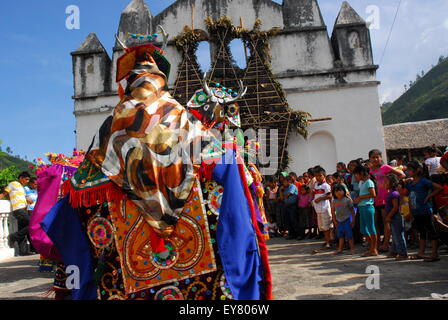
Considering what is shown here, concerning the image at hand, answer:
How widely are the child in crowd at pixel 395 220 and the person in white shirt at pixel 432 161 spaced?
110cm

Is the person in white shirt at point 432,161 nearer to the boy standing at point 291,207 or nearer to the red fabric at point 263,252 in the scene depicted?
the boy standing at point 291,207

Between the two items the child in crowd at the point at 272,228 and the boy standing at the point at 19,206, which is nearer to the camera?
the boy standing at the point at 19,206

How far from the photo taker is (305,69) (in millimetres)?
14000

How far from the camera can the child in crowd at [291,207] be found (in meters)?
9.04

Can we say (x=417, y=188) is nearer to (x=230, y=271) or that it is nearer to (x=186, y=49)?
(x=230, y=271)

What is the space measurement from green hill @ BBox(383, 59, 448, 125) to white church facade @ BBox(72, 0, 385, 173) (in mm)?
31672

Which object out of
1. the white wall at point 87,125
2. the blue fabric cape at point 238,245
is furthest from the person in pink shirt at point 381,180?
the white wall at point 87,125

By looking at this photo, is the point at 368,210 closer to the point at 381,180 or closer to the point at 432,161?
the point at 381,180

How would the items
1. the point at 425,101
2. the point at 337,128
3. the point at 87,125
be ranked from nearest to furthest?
1. the point at 337,128
2. the point at 87,125
3. the point at 425,101

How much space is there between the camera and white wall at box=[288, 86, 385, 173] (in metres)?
13.4

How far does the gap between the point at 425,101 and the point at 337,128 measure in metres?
42.6

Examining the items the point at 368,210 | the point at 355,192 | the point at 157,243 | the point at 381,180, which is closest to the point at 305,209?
the point at 355,192

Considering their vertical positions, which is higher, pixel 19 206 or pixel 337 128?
pixel 337 128
